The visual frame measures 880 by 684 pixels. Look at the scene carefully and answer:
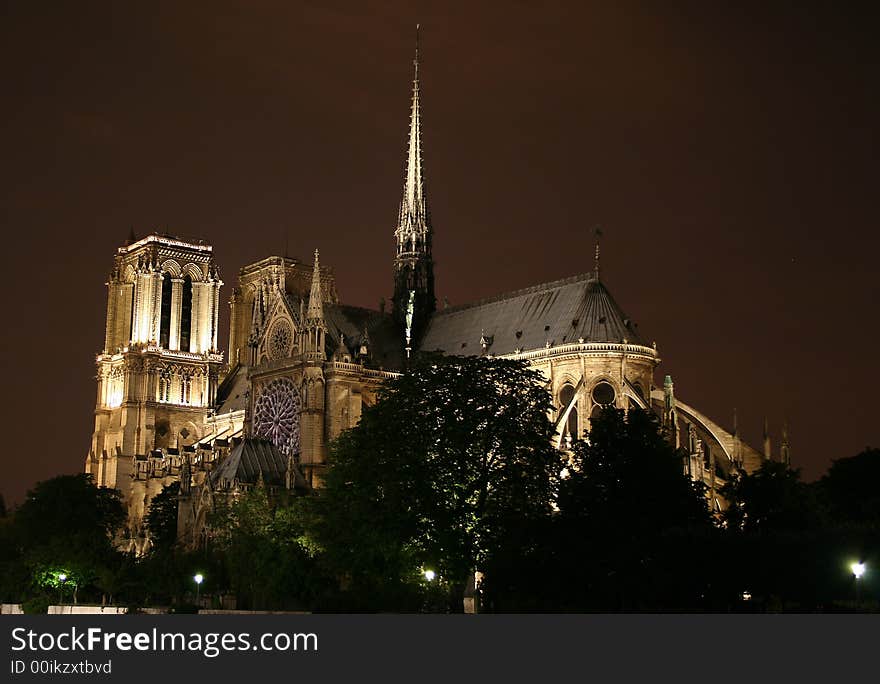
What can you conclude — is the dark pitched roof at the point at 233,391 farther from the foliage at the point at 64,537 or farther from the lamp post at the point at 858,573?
the lamp post at the point at 858,573

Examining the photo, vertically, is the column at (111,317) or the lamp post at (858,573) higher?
the column at (111,317)

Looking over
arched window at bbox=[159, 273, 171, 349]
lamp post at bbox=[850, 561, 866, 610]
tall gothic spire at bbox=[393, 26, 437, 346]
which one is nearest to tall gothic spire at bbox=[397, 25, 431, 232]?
tall gothic spire at bbox=[393, 26, 437, 346]

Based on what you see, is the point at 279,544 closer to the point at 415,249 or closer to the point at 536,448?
the point at 536,448

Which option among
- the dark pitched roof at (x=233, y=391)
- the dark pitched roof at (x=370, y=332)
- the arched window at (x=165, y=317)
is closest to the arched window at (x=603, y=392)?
the dark pitched roof at (x=370, y=332)

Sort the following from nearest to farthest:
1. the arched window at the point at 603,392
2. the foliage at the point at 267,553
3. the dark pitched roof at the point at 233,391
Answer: the foliage at the point at 267,553, the arched window at the point at 603,392, the dark pitched roof at the point at 233,391

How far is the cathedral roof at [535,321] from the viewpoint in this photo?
9650cm

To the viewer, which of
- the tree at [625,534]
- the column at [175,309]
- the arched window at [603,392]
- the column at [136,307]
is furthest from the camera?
the column at [175,309]

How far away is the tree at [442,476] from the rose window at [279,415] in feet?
95.8

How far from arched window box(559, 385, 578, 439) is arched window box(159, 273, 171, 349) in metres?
55.7

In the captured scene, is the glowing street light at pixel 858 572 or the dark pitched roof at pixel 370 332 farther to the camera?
the dark pitched roof at pixel 370 332

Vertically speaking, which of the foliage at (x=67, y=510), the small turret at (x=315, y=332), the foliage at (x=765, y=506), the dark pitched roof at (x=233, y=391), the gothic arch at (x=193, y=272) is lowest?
the foliage at (x=765, y=506)

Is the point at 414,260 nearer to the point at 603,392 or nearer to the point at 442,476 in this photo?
the point at 603,392

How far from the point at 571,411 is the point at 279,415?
2136 centimetres

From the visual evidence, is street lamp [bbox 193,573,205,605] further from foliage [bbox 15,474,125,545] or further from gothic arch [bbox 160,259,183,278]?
gothic arch [bbox 160,259,183,278]
